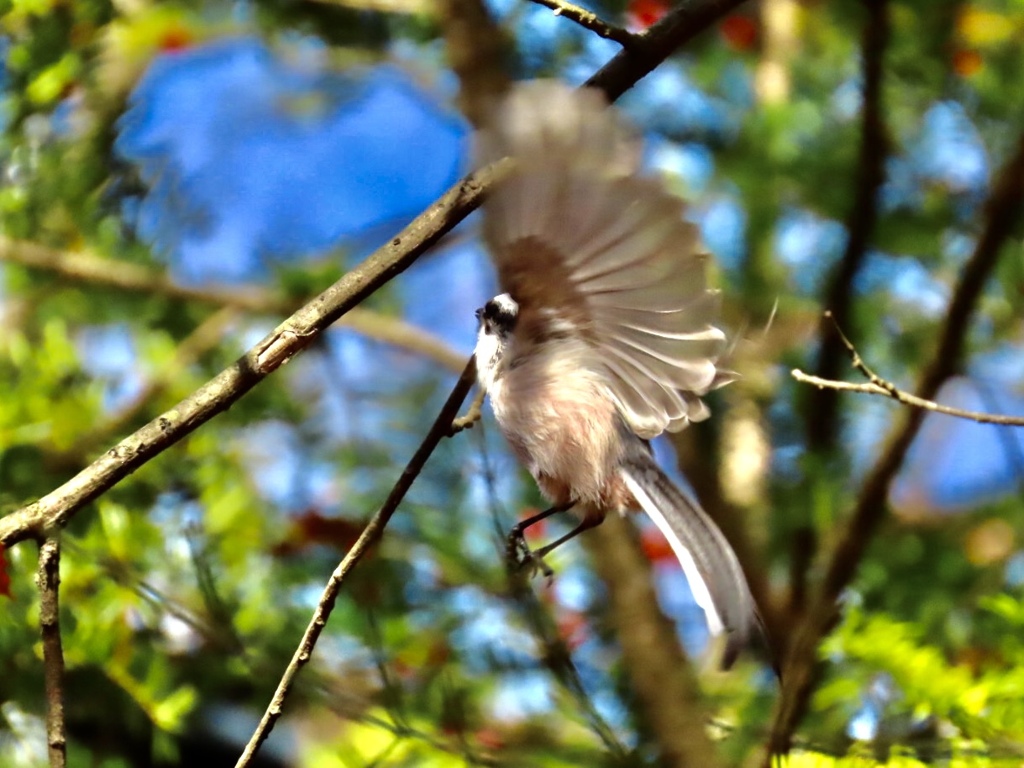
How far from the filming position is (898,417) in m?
1.34

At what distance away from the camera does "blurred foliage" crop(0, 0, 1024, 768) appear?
3.58 ft

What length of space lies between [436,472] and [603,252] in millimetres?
921

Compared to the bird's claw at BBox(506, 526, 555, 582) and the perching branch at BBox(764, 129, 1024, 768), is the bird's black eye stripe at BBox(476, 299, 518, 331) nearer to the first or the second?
the bird's claw at BBox(506, 526, 555, 582)

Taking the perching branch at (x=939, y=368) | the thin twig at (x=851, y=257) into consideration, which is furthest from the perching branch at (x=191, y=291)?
the perching branch at (x=939, y=368)

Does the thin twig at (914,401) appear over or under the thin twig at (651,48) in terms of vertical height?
under

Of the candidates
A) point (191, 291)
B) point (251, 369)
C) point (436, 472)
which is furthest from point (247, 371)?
point (191, 291)

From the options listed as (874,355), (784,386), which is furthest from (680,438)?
(874,355)

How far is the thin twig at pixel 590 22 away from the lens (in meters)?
0.72

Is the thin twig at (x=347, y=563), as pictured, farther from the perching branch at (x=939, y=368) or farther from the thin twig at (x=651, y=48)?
the perching branch at (x=939, y=368)

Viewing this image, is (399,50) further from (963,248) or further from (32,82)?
(963,248)

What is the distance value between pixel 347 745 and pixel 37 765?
12.9 inches

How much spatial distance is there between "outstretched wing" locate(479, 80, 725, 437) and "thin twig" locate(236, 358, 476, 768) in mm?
107

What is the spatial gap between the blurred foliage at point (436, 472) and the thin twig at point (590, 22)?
26 centimetres

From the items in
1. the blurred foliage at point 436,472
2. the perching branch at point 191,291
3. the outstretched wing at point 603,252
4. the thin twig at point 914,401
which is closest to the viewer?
the outstretched wing at point 603,252
